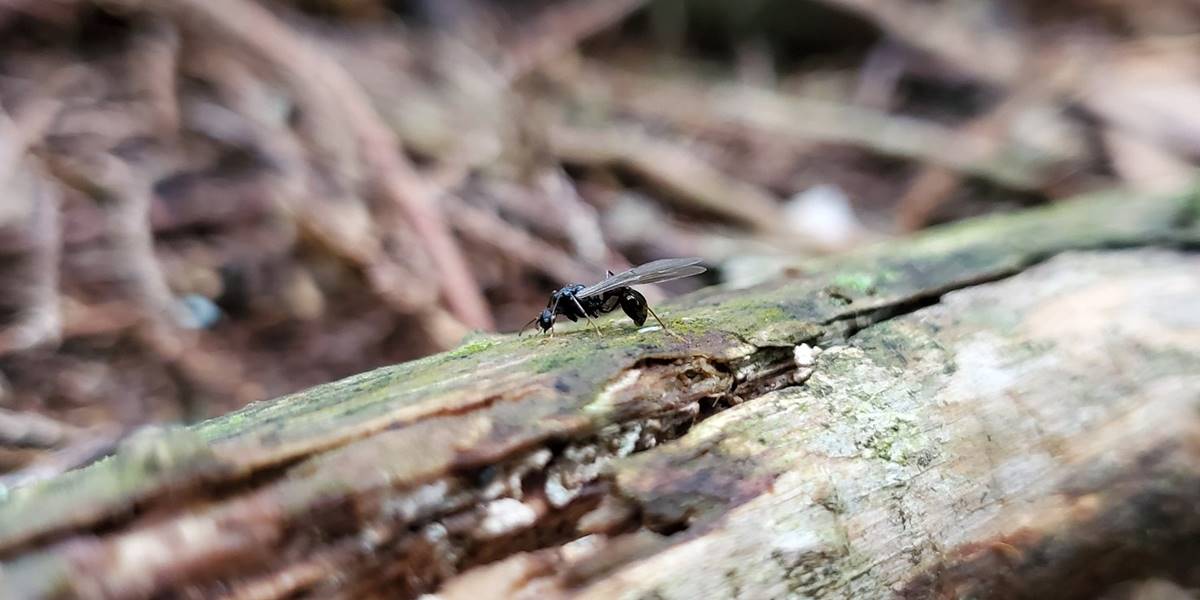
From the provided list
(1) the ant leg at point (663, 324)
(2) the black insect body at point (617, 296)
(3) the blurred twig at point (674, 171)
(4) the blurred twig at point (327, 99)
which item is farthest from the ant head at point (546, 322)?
(3) the blurred twig at point (674, 171)

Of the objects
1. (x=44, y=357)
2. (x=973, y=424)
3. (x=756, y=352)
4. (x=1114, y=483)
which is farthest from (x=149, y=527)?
(x=44, y=357)

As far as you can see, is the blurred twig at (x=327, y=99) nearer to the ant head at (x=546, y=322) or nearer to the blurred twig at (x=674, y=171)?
the blurred twig at (x=674, y=171)

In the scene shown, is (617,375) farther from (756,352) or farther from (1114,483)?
(1114,483)

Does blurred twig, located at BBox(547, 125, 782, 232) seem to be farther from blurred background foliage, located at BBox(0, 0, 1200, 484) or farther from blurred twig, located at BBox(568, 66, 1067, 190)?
blurred twig, located at BBox(568, 66, 1067, 190)

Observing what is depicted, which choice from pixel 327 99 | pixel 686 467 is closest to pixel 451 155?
pixel 327 99

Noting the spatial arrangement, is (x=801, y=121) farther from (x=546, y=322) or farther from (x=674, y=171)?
(x=546, y=322)
